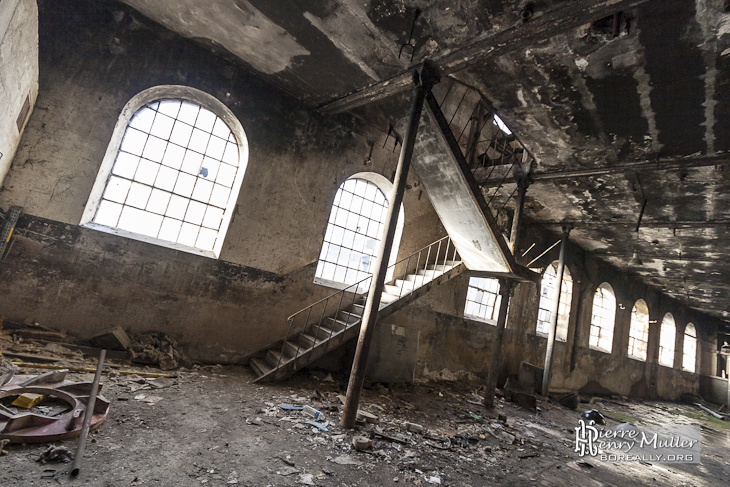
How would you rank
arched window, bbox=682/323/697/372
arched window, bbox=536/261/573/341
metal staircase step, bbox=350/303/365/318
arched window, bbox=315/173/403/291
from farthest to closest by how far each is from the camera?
arched window, bbox=682/323/697/372, arched window, bbox=536/261/573/341, arched window, bbox=315/173/403/291, metal staircase step, bbox=350/303/365/318

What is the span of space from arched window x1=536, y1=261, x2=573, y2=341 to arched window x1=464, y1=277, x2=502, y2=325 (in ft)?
7.14

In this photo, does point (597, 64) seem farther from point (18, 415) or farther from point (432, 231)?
point (18, 415)

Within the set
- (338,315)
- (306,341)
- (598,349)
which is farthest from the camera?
(598,349)

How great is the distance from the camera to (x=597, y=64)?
5.23 meters

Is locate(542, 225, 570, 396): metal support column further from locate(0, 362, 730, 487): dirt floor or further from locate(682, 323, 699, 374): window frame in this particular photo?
locate(682, 323, 699, 374): window frame

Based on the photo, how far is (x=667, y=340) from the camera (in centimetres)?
Result: 1841

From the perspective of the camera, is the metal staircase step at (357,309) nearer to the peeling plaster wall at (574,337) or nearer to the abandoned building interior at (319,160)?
the abandoned building interior at (319,160)

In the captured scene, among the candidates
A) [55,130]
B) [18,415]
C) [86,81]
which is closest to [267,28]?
[86,81]

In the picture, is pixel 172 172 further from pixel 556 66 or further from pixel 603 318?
pixel 603 318

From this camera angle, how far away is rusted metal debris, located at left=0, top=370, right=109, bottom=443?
10.1 feet

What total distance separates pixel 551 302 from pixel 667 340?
35.6 feet

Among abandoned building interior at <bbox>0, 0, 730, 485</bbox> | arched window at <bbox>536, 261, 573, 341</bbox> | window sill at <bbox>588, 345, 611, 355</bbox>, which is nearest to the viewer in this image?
abandoned building interior at <bbox>0, 0, 730, 485</bbox>

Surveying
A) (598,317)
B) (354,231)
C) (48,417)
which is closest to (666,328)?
(598,317)

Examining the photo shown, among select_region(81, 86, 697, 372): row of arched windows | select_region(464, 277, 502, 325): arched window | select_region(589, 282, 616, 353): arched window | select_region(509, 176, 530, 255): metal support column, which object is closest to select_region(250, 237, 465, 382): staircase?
select_region(81, 86, 697, 372): row of arched windows
